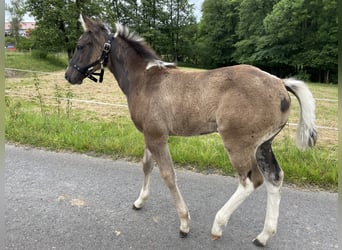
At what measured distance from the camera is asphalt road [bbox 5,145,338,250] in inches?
90.4

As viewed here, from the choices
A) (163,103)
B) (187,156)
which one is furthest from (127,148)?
(163,103)

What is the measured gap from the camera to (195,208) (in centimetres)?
282

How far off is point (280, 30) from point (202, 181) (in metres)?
35.4

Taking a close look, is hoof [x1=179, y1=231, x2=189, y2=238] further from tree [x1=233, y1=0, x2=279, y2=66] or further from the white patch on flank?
tree [x1=233, y1=0, x2=279, y2=66]

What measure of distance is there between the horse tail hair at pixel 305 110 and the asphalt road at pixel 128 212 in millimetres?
810

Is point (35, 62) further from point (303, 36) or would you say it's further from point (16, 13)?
point (303, 36)

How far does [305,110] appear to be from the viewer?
2299 mm

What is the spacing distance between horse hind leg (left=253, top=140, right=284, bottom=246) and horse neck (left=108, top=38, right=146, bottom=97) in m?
1.38

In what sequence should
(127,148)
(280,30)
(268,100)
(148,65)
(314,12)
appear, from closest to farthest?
(268,100), (148,65), (127,148), (314,12), (280,30)

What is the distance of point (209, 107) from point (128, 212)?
1333 mm

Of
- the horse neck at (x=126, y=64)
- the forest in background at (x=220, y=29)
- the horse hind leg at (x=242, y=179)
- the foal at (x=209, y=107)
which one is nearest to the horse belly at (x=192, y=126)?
the foal at (x=209, y=107)

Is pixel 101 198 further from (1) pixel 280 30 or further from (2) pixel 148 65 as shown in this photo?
(1) pixel 280 30

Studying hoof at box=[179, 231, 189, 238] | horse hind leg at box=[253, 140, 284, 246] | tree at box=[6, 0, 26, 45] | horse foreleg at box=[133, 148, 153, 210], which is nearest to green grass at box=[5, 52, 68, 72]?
tree at box=[6, 0, 26, 45]

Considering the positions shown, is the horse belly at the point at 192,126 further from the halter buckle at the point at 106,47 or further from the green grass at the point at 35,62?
the green grass at the point at 35,62
